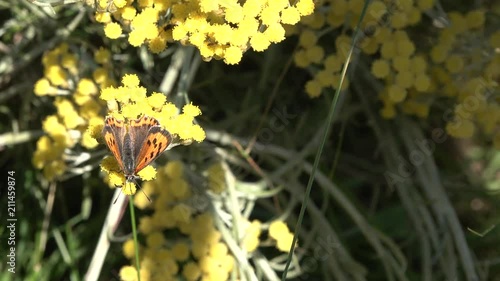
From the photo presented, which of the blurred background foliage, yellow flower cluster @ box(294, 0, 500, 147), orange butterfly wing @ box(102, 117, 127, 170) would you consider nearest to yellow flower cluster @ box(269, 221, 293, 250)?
the blurred background foliage

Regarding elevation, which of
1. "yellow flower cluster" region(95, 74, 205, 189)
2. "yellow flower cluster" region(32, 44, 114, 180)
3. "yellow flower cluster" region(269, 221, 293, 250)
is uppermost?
"yellow flower cluster" region(32, 44, 114, 180)

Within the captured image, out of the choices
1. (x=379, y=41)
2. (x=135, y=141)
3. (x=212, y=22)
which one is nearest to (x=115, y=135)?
(x=135, y=141)

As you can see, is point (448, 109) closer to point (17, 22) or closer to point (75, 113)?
point (75, 113)

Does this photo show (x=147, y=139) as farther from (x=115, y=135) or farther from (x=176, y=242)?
(x=176, y=242)

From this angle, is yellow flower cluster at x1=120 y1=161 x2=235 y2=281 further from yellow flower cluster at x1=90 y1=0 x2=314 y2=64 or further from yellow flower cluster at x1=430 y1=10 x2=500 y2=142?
yellow flower cluster at x1=430 y1=10 x2=500 y2=142

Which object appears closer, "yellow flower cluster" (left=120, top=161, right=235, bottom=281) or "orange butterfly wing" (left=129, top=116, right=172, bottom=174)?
"orange butterfly wing" (left=129, top=116, right=172, bottom=174)

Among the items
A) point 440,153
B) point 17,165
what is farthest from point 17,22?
point 440,153
